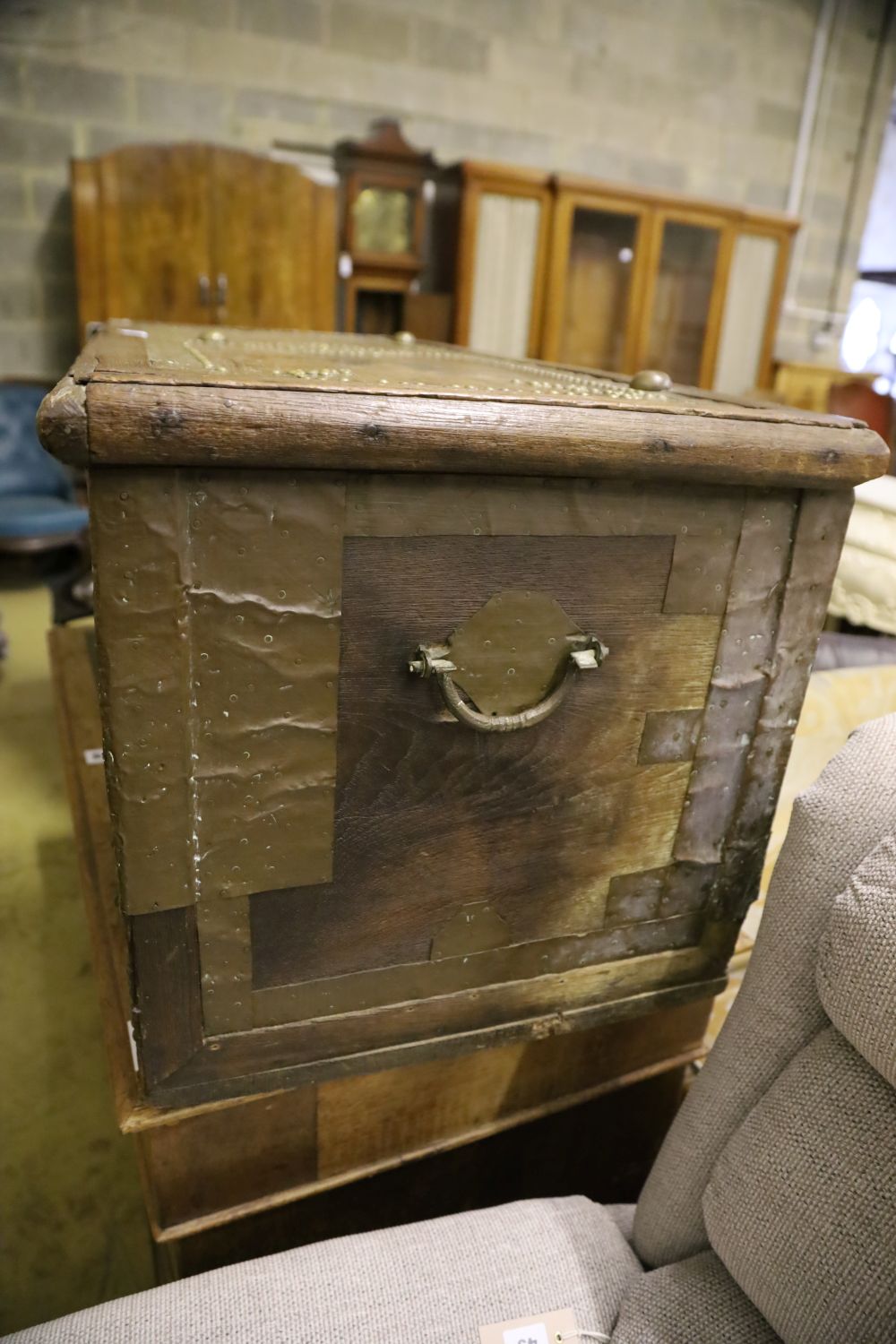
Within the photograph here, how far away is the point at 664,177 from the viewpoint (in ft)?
15.6

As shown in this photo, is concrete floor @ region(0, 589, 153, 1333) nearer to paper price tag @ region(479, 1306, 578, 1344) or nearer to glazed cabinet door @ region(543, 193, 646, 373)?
paper price tag @ region(479, 1306, 578, 1344)

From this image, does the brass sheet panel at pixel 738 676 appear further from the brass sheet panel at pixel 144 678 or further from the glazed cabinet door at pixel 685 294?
the glazed cabinet door at pixel 685 294

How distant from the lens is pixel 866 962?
633 millimetres

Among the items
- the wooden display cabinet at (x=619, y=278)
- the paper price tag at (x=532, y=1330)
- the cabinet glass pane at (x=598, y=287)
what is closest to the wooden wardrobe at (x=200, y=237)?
the wooden display cabinet at (x=619, y=278)

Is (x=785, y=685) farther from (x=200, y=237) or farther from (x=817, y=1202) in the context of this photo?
(x=200, y=237)

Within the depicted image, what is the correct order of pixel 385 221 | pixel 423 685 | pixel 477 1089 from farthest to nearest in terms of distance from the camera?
pixel 385 221, pixel 477 1089, pixel 423 685

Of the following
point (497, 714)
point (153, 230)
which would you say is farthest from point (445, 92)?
point (497, 714)

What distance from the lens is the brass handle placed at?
2.31 feet

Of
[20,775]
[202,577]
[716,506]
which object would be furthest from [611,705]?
[20,775]

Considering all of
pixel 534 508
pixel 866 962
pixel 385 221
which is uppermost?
pixel 385 221

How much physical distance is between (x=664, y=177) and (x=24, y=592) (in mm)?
3753

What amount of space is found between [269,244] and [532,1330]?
3705 mm

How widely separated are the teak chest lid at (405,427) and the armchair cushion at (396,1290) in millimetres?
652

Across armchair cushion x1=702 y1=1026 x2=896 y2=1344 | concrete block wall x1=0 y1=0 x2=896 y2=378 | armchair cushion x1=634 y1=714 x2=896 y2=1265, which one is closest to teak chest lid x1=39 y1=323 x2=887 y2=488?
armchair cushion x1=634 y1=714 x2=896 y2=1265
